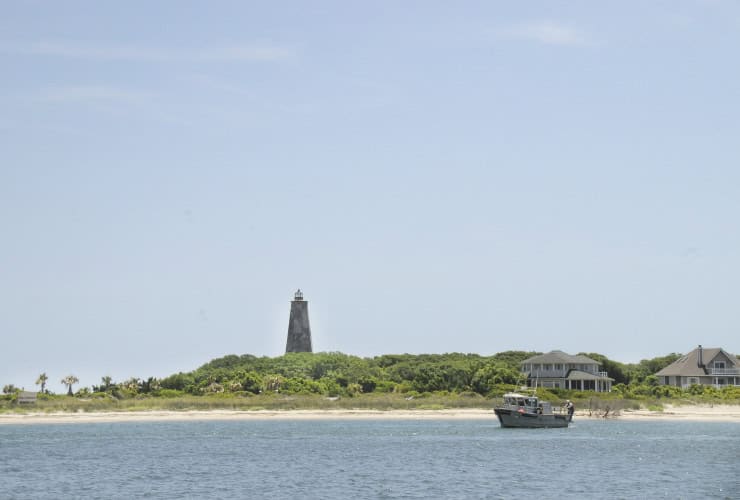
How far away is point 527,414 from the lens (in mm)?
85250

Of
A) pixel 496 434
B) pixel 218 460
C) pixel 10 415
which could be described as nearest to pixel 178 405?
pixel 10 415

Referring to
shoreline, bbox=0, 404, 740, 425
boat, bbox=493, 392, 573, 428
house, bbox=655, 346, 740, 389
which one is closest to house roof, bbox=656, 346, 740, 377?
house, bbox=655, 346, 740, 389

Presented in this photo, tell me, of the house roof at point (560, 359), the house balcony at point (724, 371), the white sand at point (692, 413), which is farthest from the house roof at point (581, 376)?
the white sand at point (692, 413)

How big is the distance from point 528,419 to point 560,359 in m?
37.7

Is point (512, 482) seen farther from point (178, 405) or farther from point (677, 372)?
point (677, 372)

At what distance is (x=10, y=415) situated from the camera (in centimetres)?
10225

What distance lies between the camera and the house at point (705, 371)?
122688mm

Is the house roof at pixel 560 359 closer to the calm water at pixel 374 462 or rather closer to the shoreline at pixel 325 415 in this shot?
the shoreline at pixel 325 415

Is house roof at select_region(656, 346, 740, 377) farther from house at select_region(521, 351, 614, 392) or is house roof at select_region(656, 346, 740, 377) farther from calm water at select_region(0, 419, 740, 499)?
calm water at select_region(0, 419, 740, 499)

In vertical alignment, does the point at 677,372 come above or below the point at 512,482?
above

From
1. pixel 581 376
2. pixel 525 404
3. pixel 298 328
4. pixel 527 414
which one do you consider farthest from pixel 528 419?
pixel 298 328

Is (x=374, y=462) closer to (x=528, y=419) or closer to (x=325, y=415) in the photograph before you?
(x=528, y=419)

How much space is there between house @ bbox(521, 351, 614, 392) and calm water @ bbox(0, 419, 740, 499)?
2878 cm

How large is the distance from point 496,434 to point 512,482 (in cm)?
3014
